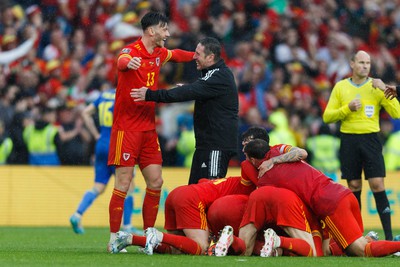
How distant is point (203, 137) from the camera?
12.3 meters

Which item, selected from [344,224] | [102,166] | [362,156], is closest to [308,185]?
[344,224]

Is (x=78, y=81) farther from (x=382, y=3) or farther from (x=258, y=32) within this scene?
(x=382, y=3)

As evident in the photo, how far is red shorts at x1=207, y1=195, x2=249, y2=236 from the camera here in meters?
11.1

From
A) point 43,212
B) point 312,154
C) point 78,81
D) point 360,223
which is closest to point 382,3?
point 312,154

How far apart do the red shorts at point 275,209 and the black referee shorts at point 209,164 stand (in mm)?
1337

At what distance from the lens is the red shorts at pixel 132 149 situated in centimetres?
1183

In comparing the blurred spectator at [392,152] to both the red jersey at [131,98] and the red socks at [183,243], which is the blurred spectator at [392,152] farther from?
the red socks at [183,243]

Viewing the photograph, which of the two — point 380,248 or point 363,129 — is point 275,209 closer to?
point 380,248

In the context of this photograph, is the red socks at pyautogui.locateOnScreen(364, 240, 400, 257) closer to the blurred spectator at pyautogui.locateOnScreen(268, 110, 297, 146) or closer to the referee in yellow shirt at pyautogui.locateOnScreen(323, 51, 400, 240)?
the referee in yellow shirt at pyautogui.locateOnScreen(323, 51, 400, 240)

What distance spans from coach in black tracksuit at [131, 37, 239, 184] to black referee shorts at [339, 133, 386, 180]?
2476mm

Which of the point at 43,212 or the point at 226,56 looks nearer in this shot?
the point at 43,212

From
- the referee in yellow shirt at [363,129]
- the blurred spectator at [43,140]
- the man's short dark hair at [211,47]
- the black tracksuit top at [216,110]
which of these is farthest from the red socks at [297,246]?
the blurred spectator at [43,140]

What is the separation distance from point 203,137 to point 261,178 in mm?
1448

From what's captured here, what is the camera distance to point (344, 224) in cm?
1070
